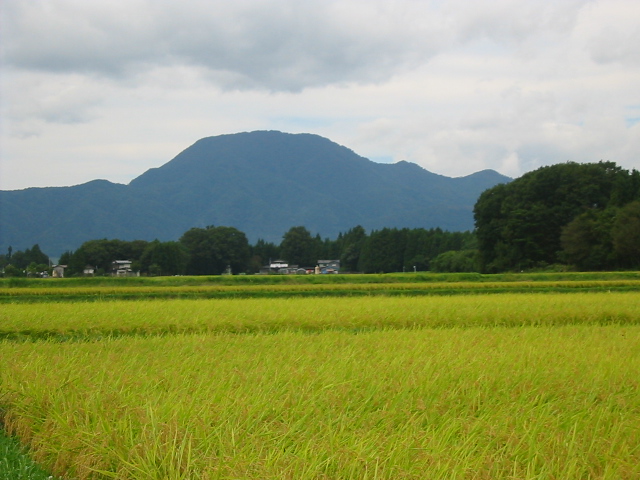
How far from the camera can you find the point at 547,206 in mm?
65750

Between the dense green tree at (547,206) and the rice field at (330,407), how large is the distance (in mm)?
55053

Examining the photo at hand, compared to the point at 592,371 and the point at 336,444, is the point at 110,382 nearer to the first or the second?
the point at 336,444

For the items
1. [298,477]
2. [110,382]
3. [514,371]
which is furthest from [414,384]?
[110,382]

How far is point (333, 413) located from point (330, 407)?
0.71 ft

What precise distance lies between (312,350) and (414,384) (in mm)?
3021

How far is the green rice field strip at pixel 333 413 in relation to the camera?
4.09 m

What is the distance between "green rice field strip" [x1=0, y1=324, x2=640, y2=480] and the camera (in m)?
4.09

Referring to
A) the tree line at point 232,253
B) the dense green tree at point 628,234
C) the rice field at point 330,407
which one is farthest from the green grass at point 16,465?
the tree line at point 232,253

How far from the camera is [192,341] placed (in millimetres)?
10672

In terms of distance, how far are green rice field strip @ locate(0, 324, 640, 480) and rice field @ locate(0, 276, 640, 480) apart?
0.02 m

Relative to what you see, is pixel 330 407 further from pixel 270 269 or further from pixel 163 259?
pixel 270 269

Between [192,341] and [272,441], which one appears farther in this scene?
[192,341]

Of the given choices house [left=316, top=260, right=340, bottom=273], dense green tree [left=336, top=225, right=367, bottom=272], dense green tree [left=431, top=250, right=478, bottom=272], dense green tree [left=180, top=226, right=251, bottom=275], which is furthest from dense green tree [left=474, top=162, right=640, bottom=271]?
house [left=316, top=260, right=340, bottom=273]

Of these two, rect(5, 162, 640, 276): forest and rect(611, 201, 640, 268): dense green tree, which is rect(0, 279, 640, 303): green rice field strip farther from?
rect(5, 162, 640, 276): forest
